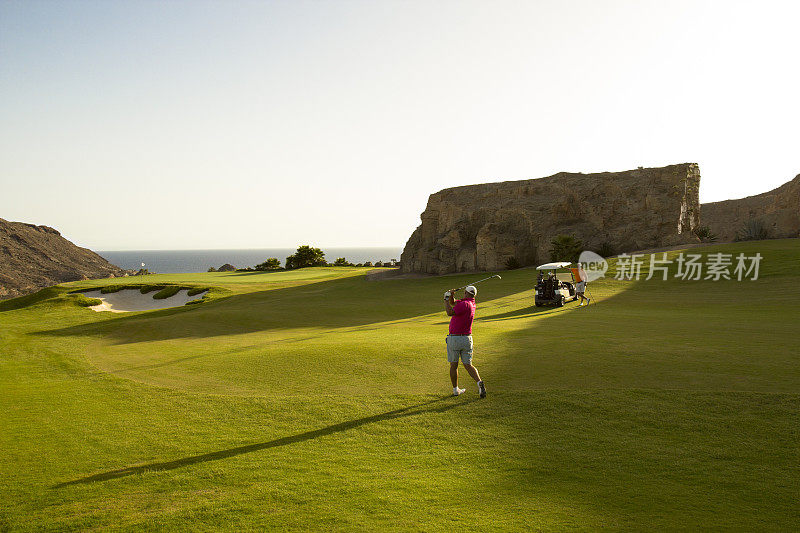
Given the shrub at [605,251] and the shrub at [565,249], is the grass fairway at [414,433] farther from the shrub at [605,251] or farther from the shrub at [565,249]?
the shrub at [605,251]

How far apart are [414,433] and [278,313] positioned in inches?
742

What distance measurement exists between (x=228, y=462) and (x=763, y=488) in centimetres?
723

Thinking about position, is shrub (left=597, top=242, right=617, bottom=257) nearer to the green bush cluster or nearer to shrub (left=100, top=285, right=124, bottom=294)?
the green bush cluster

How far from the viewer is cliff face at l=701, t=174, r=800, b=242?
149 feet

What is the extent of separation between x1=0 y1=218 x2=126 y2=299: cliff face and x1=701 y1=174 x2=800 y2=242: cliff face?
93015mm

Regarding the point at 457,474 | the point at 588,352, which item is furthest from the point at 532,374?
the point at 457,474

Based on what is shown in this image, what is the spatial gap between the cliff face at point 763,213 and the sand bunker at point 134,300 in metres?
53.0

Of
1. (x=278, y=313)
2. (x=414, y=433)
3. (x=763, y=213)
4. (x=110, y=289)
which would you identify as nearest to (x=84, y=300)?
(x=110, y=289)

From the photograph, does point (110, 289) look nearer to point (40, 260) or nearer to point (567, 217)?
point (567, 217)

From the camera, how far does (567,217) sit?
45.5 meters

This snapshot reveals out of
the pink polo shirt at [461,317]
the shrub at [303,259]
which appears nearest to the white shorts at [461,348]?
the pink polo shirt at [461,317]

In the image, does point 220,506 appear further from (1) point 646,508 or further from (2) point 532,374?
(2) point 532,374

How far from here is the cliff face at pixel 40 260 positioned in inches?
3531

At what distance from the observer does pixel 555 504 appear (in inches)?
230
